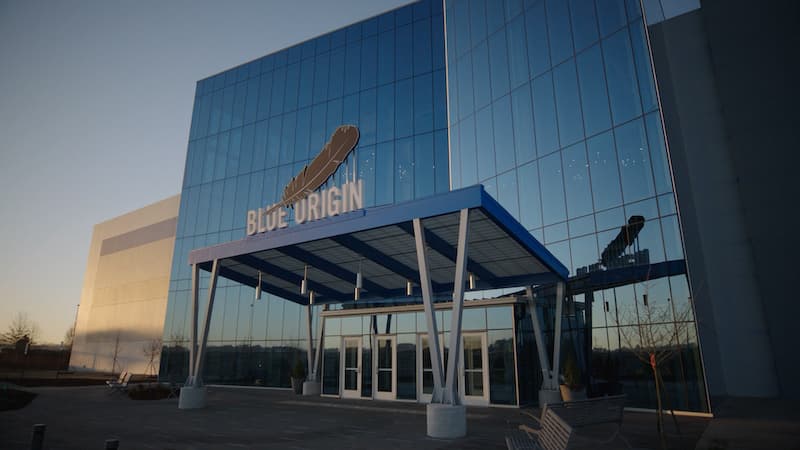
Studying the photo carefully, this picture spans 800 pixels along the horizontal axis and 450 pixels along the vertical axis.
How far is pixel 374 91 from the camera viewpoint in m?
32.2

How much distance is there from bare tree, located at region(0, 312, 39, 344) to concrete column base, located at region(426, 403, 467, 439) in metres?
66.3

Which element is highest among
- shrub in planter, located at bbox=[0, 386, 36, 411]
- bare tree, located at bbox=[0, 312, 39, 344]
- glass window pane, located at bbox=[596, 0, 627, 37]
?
glass window pane, located at bbox=[596, 0, 627, 37]

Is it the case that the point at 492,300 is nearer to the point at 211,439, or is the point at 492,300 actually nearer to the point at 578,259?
the point at 578,259

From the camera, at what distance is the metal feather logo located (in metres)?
24.8

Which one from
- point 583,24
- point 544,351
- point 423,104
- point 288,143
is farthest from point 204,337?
point 583,24

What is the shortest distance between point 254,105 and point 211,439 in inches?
1276

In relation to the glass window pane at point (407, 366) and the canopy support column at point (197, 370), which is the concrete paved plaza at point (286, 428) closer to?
the canopy support column at point (197, 370)

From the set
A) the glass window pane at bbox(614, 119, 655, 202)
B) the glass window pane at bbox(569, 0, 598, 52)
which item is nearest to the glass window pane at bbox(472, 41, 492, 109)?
the glass window pane at bbox(569, 0, 598, 52)

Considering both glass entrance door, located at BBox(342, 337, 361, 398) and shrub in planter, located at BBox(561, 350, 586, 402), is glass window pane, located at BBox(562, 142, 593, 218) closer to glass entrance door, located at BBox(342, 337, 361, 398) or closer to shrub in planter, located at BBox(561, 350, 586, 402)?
shrub in planter, located at BBox(561, 350, 586, 402)

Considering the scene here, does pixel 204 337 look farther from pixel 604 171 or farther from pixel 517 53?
pixel 517 53

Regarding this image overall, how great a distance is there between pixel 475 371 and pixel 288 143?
2343cm

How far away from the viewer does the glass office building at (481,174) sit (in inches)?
688

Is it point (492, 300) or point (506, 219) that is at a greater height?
point (506, 219)

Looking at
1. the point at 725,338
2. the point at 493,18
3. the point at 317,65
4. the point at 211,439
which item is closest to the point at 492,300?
the point at 725,338
